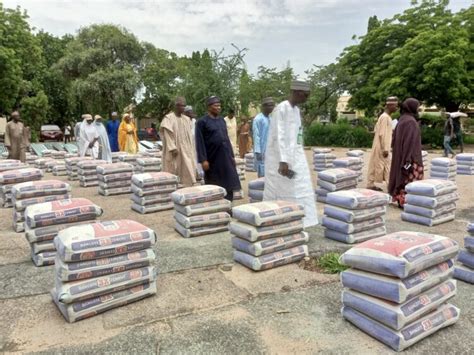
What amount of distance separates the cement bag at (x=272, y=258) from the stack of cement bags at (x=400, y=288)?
106 centimetres

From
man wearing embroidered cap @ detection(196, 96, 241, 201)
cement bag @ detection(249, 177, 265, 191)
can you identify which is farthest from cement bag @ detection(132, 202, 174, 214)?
cement bag @ detection(249, 177, 265, 191)

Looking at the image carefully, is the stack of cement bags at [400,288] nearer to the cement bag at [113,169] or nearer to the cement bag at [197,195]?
the cement bag at [197,195]

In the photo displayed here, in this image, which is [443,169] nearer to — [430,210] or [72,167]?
[430,210]

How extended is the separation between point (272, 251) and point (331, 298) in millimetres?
791

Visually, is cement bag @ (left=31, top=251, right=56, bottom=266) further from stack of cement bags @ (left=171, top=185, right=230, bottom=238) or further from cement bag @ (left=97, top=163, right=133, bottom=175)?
cement bag @ (left=97, top=163, right=133, bottom=175)

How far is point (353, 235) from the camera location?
471 centimetres

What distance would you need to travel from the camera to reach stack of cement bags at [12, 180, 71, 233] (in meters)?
5.23

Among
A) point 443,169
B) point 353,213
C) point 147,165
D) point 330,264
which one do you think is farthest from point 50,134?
point 330,264

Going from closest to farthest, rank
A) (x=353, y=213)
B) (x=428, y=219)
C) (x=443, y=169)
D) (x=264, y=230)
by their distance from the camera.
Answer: (x=264, y=230)
(x=353, y=213)
(x=428, y=219)
(x=443, y=169)

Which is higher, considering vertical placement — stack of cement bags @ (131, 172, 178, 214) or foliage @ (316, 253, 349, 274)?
stack of cement bags @ (131, 172, 178, 214)

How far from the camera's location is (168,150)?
7051 mm

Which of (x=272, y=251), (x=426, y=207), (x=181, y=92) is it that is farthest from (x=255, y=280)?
(x=181, y=92)

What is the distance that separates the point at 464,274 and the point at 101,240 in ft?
10.3

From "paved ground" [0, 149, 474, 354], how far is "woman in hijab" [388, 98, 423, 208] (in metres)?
3.16
